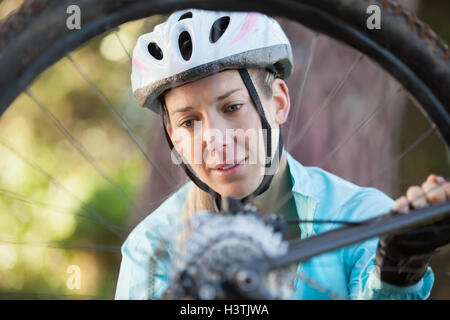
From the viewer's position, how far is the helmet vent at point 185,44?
1.28 meters

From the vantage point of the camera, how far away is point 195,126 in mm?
1243

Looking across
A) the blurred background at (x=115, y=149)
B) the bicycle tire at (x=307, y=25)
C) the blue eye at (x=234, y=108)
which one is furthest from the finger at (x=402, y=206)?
the blurred background at (x=115, y=149)

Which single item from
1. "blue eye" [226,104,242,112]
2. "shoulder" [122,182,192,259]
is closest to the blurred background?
"shoulder" [122,182,192,259]

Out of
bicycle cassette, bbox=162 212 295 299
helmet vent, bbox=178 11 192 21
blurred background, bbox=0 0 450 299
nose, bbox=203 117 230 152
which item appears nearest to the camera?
bicycle cassette, bbox=162 212 295 299

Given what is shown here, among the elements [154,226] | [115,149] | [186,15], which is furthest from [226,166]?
[115,149]

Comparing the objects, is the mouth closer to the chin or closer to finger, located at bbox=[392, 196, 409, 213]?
the chin

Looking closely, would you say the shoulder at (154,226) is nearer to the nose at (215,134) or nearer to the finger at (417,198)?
the nose at (215,134)

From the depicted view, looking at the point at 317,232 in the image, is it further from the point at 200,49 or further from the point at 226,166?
the point at 200,49

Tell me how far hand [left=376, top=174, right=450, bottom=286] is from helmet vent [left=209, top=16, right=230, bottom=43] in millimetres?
542

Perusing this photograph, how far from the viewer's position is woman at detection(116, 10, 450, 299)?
122 centimetres

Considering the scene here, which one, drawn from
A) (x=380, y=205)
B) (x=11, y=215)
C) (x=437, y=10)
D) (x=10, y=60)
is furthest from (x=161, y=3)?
(x=437, y=10)

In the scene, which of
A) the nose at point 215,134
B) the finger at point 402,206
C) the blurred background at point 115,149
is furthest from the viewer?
the blurred background at point 115,149
